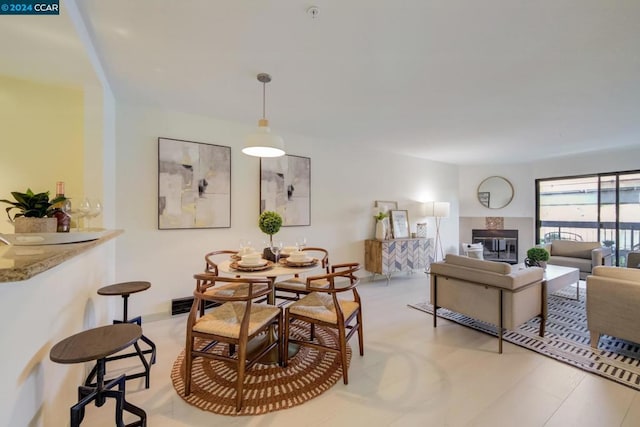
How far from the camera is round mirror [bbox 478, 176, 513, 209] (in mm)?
6539

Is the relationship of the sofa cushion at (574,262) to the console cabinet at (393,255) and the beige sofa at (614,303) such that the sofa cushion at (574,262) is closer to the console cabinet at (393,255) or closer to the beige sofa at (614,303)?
the console cabinet at (393,255)

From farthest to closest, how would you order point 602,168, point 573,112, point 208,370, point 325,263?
point 602,168
point 573,112
point 325,263
point 208,370

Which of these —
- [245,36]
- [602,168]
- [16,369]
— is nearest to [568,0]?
[245,36]

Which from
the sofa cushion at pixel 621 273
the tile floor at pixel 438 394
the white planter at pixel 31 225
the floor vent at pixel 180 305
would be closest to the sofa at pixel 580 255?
the sofa cushion at pixel 621 273

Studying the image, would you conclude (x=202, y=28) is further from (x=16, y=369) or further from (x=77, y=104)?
(x=16, y=369)

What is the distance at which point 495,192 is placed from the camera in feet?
21.8

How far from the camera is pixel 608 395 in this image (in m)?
1.89

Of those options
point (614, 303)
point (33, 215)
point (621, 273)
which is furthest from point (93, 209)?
point (621, 273)

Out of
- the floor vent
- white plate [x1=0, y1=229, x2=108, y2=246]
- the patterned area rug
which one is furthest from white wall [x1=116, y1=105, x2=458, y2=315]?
the patterned area rug

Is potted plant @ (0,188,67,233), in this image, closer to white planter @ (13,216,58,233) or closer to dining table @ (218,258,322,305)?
white planter @ (13,216,58,233)

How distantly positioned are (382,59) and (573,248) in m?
5.26

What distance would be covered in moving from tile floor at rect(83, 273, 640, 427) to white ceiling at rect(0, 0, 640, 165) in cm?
248

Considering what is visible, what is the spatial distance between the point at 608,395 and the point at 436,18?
2.82m

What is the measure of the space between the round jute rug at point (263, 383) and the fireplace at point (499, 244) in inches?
227
